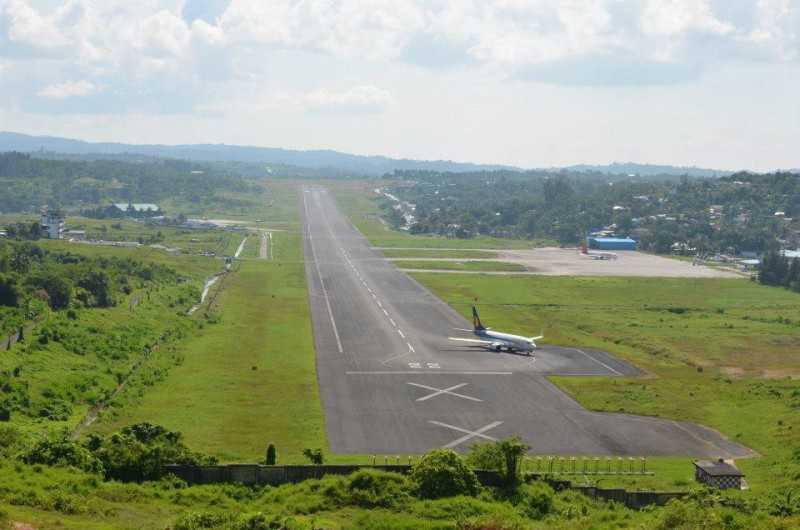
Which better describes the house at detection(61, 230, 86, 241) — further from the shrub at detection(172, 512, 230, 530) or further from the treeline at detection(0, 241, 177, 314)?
the shrub at detection(172, 512, 230, 530)

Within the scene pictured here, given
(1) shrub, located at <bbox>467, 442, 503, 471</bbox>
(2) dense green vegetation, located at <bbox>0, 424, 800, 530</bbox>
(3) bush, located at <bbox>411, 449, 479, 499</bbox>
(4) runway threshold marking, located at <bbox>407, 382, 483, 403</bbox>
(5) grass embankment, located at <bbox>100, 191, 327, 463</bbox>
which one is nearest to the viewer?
(2) dense green vegetation, located at <bbox>0, 424, 800, 530</bbox>

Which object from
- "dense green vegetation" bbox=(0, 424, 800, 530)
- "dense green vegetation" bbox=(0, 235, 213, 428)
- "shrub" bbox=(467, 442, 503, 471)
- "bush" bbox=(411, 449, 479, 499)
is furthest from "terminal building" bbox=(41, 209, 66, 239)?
"bush" bbox=(411, 449, 479, 499)

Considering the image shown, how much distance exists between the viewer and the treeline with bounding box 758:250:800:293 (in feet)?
508

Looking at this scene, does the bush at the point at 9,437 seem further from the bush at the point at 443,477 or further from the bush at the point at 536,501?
the bush at the point at 536,501

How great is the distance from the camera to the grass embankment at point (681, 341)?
67.7 metres

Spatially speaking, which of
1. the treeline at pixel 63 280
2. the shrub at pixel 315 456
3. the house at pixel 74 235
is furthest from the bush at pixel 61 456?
the house at pixel 74 235

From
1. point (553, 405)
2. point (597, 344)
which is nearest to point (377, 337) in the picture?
point (597, 344)

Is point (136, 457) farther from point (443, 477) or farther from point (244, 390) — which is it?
point (244, 390)

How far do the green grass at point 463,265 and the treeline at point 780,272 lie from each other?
40572 millimetres

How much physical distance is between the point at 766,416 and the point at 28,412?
51893 mm

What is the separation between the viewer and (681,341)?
102938mm

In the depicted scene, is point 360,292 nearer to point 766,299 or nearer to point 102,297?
point 102,297

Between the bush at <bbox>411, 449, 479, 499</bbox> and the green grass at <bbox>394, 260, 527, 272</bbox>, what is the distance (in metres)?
123

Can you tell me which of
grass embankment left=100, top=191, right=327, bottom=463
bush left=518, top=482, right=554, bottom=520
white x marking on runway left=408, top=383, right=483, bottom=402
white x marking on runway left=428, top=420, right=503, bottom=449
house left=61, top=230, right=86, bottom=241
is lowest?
house left=61, top=230, right=86, bottom=241
